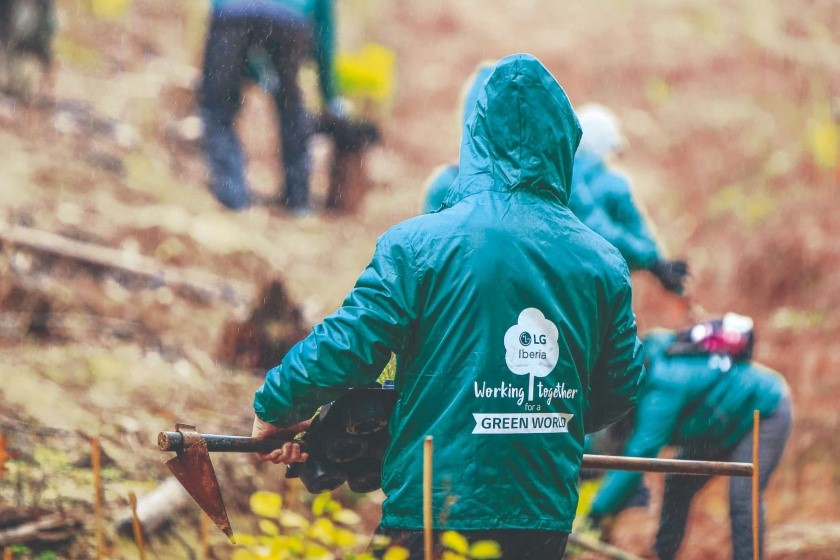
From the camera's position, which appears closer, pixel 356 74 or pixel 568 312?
pixel 568 312

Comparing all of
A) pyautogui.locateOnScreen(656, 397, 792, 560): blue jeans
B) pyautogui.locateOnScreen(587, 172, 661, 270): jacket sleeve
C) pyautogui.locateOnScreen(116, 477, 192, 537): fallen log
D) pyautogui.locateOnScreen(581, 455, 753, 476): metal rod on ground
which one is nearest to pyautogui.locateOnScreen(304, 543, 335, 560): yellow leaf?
pyautogui.locateOnScreen(581, 455, 753, 476): metal rod on ground

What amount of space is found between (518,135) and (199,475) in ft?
4.11

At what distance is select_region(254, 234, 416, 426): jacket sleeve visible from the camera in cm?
253

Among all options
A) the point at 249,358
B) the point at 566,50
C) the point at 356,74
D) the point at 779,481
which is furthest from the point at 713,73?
the point at 249,358

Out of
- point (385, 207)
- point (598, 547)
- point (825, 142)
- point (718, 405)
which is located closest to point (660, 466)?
point (718, 405)

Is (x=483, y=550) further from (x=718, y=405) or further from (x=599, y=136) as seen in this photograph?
(x=599, y=136)

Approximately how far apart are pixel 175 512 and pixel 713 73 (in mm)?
10083

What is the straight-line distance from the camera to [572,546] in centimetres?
506

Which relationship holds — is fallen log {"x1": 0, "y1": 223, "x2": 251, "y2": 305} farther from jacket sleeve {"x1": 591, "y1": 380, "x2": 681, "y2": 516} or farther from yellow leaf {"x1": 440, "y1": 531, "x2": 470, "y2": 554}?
yellow leaf {"x1": 440, "y1": 531, "x2": 470, "y2": 554}

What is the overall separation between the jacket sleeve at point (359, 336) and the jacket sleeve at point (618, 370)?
623 mm

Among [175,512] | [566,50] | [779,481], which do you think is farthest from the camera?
[566,50]

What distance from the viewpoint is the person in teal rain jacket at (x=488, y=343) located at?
8.33 ft

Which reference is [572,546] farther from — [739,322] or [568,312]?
[568,312]

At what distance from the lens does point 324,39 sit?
27.5 ft
